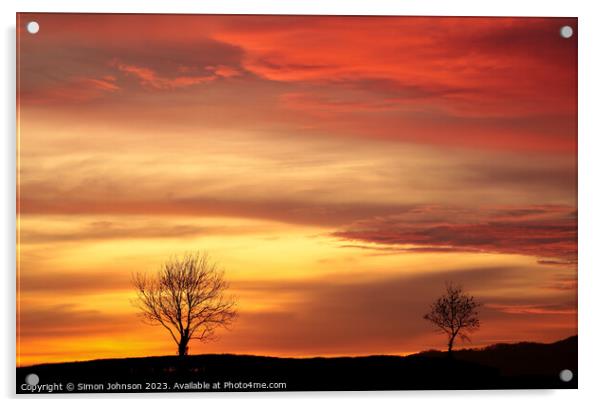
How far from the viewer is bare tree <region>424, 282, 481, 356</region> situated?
6.34 meters

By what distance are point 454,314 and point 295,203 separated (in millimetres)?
1287

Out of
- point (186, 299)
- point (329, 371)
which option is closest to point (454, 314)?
point (329, 371)

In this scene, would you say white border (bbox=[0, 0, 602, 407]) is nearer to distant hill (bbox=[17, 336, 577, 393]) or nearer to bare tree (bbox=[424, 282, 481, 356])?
distant hill (bbox=[17, 336, 577, 393])

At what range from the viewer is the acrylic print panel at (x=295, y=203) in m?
6.29

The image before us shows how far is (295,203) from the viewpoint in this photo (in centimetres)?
641

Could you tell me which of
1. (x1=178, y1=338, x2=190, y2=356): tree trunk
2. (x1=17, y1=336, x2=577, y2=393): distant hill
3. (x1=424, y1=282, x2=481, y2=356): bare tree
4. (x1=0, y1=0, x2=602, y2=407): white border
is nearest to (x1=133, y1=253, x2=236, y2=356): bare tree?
(x1=178, y1=338, x2=190, y2=356): tree trunk

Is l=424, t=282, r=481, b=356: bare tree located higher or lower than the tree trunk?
higher

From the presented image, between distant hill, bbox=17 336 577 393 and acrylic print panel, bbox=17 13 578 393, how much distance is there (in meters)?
0.01

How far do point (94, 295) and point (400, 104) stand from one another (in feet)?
7.91
